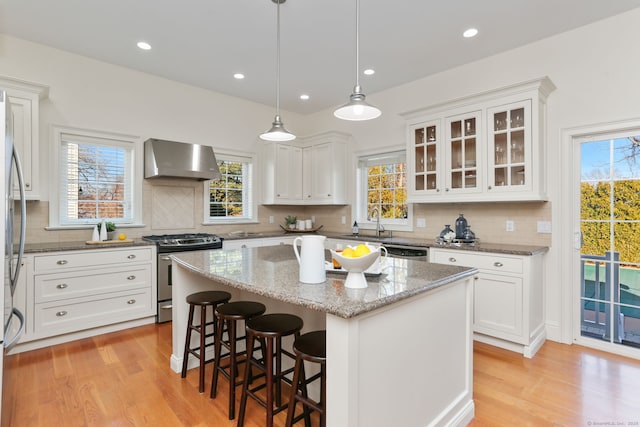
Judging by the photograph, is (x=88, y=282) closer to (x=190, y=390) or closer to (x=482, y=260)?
(x=190, y=390)

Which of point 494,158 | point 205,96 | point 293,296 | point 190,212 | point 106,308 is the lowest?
point 106,308

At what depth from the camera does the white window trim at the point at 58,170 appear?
136 inches

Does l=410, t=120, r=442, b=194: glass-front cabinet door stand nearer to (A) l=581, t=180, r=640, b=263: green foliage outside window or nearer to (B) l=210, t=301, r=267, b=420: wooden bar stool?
(A) l=581, t=180, r=640, b=263: green foliage outside window

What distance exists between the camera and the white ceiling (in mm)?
2711

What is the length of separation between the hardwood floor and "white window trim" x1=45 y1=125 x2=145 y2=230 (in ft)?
4.32

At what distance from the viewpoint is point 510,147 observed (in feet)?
10.5

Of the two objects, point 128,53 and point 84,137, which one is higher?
point 128,53

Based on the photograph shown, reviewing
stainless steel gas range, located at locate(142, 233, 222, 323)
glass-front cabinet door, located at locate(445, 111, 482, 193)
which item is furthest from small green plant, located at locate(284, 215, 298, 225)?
glass-front cabinet door, located at locate(445, 111, 482, 193)

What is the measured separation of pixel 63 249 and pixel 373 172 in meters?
3.81

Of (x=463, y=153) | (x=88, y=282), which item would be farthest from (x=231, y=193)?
(x=463, y=153)

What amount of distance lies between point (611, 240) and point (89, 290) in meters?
4.89

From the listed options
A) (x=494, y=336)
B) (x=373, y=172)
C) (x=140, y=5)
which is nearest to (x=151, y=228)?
(x=140, y=5)

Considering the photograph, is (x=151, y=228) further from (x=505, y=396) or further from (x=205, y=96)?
(x=505, y=396)

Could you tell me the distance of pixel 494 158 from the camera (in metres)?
3.28
